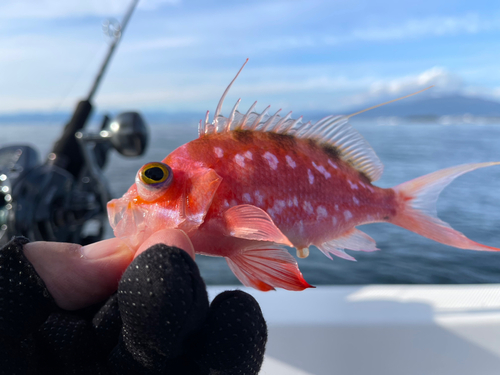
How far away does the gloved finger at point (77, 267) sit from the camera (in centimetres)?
95

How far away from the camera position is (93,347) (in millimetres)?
972

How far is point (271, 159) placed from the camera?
3.08ft

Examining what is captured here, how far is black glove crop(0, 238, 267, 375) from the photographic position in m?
0.78

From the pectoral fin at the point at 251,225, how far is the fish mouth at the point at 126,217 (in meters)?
0.21

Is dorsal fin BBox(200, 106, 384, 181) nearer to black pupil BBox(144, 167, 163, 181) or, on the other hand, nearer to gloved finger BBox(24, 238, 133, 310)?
black pupil BBox(144, 167, 163, 181)

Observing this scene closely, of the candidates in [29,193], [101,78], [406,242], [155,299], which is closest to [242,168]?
[155,299]

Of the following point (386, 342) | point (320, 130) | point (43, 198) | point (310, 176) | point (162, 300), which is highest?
point (320, 130)

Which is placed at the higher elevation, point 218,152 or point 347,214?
point 218,152

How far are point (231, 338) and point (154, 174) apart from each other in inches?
16.1

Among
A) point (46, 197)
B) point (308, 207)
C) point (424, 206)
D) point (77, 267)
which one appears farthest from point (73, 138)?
point (424, 206)

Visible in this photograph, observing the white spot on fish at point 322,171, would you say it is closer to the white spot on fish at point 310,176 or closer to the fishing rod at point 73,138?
the white spot on fish at point 310,176

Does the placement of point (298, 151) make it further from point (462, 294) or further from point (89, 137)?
point (462, 294)

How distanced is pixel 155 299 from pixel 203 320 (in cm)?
14

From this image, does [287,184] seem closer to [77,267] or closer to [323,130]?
[323,130]
